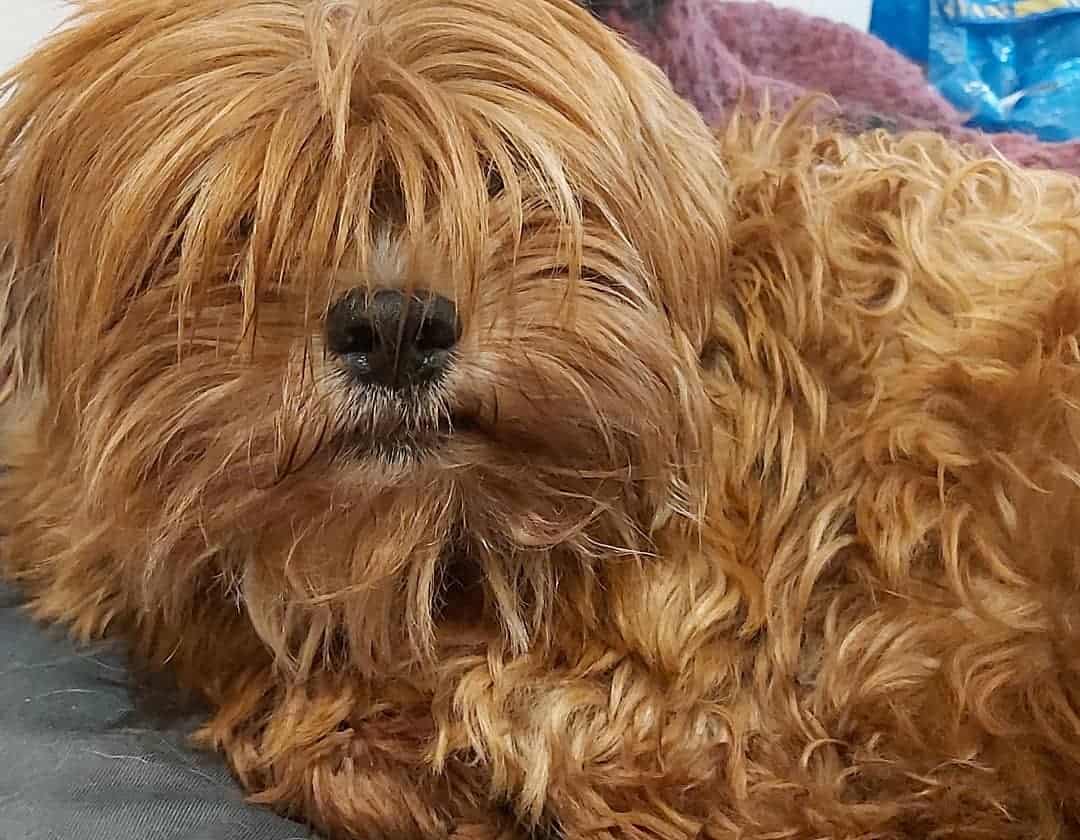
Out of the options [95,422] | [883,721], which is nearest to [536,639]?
[883,721]

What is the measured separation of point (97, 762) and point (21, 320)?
0.36 metres

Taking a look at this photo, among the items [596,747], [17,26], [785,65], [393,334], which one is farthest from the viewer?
[785,65]

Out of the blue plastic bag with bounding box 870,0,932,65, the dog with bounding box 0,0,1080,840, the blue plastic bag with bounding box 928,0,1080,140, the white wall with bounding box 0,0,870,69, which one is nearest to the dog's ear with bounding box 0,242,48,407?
the dog with bounding box 0,0,1080,840

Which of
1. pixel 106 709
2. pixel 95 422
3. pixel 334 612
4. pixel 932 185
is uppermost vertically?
pixel 932 185

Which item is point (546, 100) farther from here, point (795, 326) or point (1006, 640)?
point (1006, 640)

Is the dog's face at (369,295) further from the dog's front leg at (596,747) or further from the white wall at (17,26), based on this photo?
the white wall at (17,26)

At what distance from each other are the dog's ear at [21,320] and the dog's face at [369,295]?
0.03 meters

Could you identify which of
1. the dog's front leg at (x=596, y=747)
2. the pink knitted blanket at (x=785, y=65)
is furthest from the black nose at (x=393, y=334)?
the pink knitted blanket at (x=785, y=65)

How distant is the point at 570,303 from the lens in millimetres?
940

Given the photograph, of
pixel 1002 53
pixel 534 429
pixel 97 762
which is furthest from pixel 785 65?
pixel 97 762

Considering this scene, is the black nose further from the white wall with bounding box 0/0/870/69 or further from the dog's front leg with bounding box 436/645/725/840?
the white wall with bounding box 0/0/870/69

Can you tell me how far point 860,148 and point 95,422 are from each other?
0.72m

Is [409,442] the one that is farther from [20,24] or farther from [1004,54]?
[1004,54]

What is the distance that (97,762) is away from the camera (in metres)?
1.06
